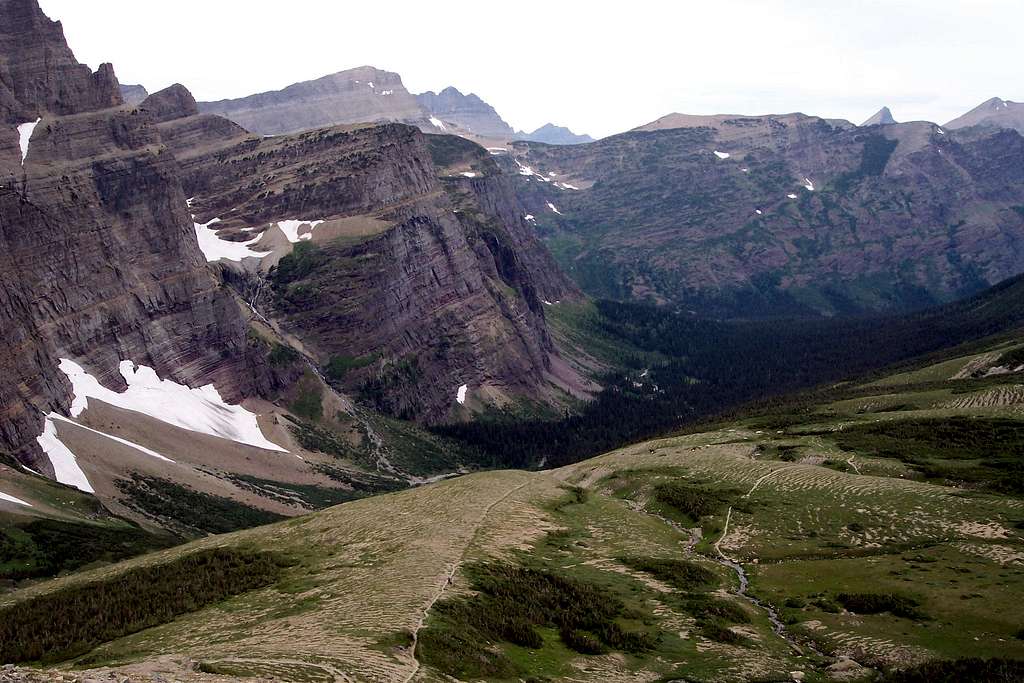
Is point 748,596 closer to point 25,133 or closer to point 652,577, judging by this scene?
point 652,577

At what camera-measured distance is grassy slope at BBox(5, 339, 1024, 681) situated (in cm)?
4588

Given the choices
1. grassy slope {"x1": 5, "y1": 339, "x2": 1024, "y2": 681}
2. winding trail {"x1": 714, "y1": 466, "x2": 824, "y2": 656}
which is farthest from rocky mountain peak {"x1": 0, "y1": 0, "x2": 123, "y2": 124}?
winding trail {"x1": 714, "y1": 466, "x2": 824, "y2": 656}

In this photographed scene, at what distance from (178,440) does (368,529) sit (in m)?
107

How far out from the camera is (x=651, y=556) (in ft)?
231

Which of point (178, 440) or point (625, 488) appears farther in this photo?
point (178, 440)

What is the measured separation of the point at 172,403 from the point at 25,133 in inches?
2344

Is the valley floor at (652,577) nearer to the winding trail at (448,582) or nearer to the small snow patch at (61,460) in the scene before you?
the winding trail at (448,582)

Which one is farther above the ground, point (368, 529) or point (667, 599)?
point (368, 529)

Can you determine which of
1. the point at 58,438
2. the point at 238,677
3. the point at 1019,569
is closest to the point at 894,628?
the point at 1019,569

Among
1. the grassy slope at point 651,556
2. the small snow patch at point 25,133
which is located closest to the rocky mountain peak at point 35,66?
the small snow patch at point 25,133

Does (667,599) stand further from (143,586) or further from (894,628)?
(143,586)

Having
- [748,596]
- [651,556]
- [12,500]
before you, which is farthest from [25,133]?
[748,596]

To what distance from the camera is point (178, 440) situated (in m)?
166

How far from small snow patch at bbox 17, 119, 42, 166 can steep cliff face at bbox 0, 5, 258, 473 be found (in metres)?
0.27
